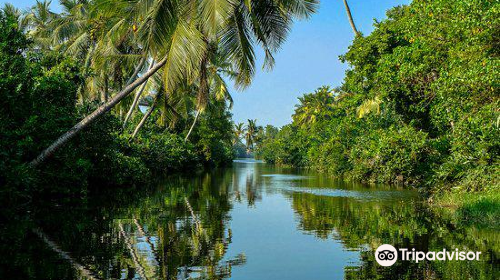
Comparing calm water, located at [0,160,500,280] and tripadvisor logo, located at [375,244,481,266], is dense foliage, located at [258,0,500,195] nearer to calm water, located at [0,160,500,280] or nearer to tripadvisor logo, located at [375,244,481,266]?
calm water, located at [0,160,500,280]

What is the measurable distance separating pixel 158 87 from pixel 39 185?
1246 centimetres

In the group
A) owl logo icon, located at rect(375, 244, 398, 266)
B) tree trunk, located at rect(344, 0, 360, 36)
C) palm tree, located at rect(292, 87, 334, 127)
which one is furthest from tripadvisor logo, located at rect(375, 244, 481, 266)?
palm tree, located at rect(292, 87, 334, 127)

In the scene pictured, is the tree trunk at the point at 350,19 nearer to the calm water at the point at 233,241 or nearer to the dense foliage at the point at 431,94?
the dense foliage at the point at 431,94

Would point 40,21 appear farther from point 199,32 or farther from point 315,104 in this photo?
point 315,104

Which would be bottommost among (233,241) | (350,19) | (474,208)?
(233,241)

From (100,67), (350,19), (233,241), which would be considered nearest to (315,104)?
(350,19)

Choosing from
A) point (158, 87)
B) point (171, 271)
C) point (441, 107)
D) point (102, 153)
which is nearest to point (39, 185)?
point (102, 153)

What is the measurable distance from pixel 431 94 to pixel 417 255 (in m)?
10.8

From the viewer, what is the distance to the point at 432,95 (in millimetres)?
16797

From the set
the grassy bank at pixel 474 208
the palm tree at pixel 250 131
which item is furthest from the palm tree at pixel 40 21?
the palm tree at pixel 250 131

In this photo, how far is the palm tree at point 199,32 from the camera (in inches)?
467

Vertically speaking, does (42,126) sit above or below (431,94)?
below

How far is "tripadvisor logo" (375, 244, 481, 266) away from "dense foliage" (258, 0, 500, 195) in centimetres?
531

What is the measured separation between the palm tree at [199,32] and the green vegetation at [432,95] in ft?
14.7
